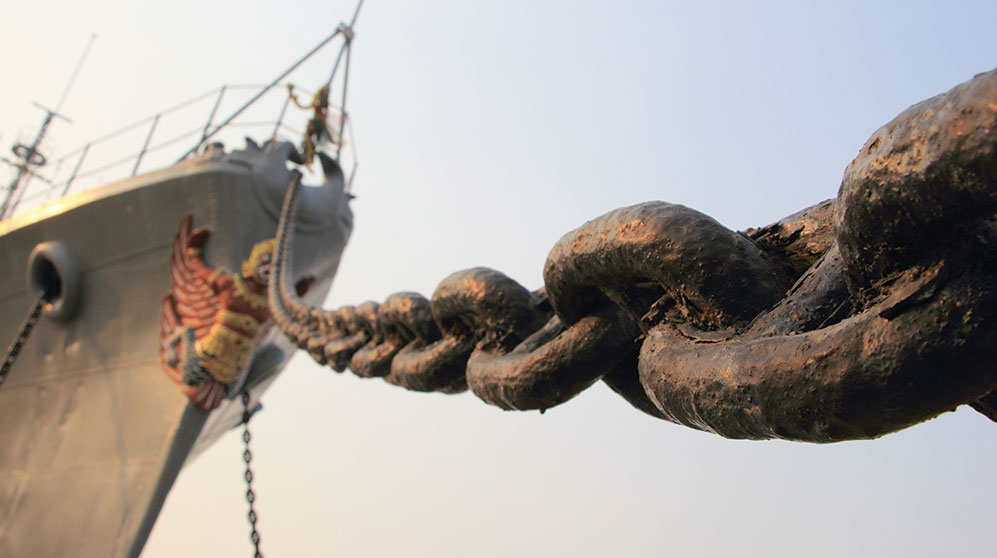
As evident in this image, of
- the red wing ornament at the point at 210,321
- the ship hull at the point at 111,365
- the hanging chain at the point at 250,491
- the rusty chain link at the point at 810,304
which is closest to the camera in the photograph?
the rusty chain link at the point at 810,304

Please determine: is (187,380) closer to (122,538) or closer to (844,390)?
(122,538)

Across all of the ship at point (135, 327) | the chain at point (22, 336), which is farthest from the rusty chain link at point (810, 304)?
the chain at point (22, 336)

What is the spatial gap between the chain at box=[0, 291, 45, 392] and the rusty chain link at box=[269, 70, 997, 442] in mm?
3695

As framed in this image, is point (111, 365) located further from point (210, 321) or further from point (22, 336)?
point (210, 321)

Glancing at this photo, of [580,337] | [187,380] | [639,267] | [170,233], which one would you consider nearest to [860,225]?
[639,267]

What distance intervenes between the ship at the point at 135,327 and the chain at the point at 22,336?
1cm

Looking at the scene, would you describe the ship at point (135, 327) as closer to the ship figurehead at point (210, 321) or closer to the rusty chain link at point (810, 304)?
the ship figurehead at point (210, 321)

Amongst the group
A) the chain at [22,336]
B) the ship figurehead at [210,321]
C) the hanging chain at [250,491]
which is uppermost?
the chain at [22,336]

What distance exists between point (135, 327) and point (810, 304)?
14.5 ft

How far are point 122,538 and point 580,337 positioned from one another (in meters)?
3.63

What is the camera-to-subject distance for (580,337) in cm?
82

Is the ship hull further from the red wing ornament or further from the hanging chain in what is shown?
the hanging chain

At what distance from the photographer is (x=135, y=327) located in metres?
4.21

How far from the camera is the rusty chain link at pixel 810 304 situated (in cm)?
44
